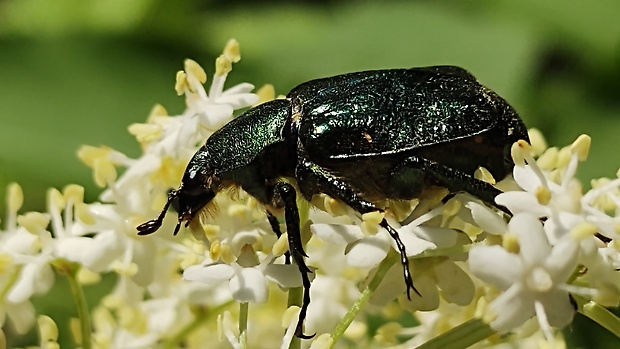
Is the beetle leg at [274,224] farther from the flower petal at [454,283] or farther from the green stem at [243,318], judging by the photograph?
the flower petal at [454,283]

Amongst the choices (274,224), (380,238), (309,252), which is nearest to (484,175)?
(380,238)

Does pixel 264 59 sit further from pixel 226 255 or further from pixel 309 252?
pixel 226 255

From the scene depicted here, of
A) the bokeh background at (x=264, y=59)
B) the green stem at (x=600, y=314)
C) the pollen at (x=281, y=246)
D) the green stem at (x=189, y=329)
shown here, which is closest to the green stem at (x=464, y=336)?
the green stem at (x=600, y=314)

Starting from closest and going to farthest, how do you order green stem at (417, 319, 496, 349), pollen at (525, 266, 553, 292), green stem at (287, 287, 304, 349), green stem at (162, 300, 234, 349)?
pollen at (525, 266, 553, 292) → green stem at (417, 319, 496, 349) → green stem at (287, 287, 304, 349) → green stem at (162, 300, 234, 349)

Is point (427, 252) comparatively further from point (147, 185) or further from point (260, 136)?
point (147, 185)

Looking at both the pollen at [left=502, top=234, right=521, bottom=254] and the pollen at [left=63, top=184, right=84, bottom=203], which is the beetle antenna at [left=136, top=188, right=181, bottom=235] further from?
the pollen at [left=502, top=234, right=521, bottom=254]

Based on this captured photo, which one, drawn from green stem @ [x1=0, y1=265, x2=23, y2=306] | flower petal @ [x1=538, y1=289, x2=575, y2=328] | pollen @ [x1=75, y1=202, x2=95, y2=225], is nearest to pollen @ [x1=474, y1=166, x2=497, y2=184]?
flower petal @ [x1=538, y1=289, x2=575, y2=328]

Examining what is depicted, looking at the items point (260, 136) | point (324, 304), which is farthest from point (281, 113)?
point (324, 304)
